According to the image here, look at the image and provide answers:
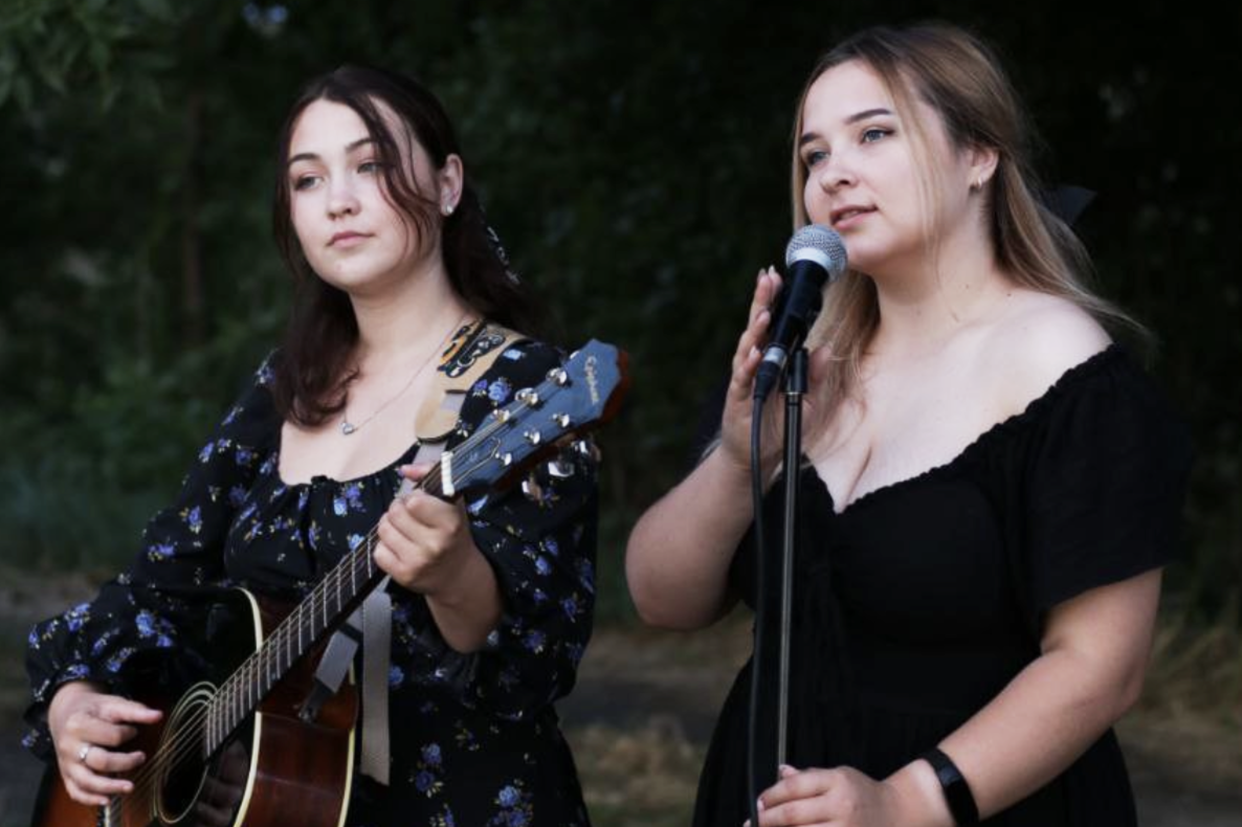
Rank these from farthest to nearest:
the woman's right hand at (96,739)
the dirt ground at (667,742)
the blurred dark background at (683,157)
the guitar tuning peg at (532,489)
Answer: the blurred dark background at (683,157), the dirt ground at (667,742), the woman's right hand at (96,739), the guitar tuning peg at (532,489)

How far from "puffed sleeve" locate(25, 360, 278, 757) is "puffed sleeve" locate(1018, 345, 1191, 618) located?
133cm

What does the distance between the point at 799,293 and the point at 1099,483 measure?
437 mm

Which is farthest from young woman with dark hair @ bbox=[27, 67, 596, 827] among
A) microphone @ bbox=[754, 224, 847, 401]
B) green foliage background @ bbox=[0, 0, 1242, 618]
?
green foliage background @ bbox=[0, 0, 1242, 618]

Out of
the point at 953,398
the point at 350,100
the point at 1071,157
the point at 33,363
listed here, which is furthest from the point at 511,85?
the point at 33,363

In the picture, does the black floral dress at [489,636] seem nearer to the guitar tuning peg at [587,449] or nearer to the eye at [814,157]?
the guitar tuning peg at [587,449]

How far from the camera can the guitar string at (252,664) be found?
241cm

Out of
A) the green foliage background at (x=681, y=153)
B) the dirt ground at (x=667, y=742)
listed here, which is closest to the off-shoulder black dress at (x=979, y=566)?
the green foliage background at (x=681, y=153)

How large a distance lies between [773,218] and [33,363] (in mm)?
10677

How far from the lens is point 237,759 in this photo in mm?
2771

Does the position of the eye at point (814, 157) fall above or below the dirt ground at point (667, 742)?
below

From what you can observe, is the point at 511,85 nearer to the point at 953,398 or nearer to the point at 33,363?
the point at 953,398

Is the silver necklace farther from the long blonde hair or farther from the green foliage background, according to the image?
the green foliage background

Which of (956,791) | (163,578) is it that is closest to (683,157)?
(163,578)

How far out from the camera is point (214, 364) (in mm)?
13438
